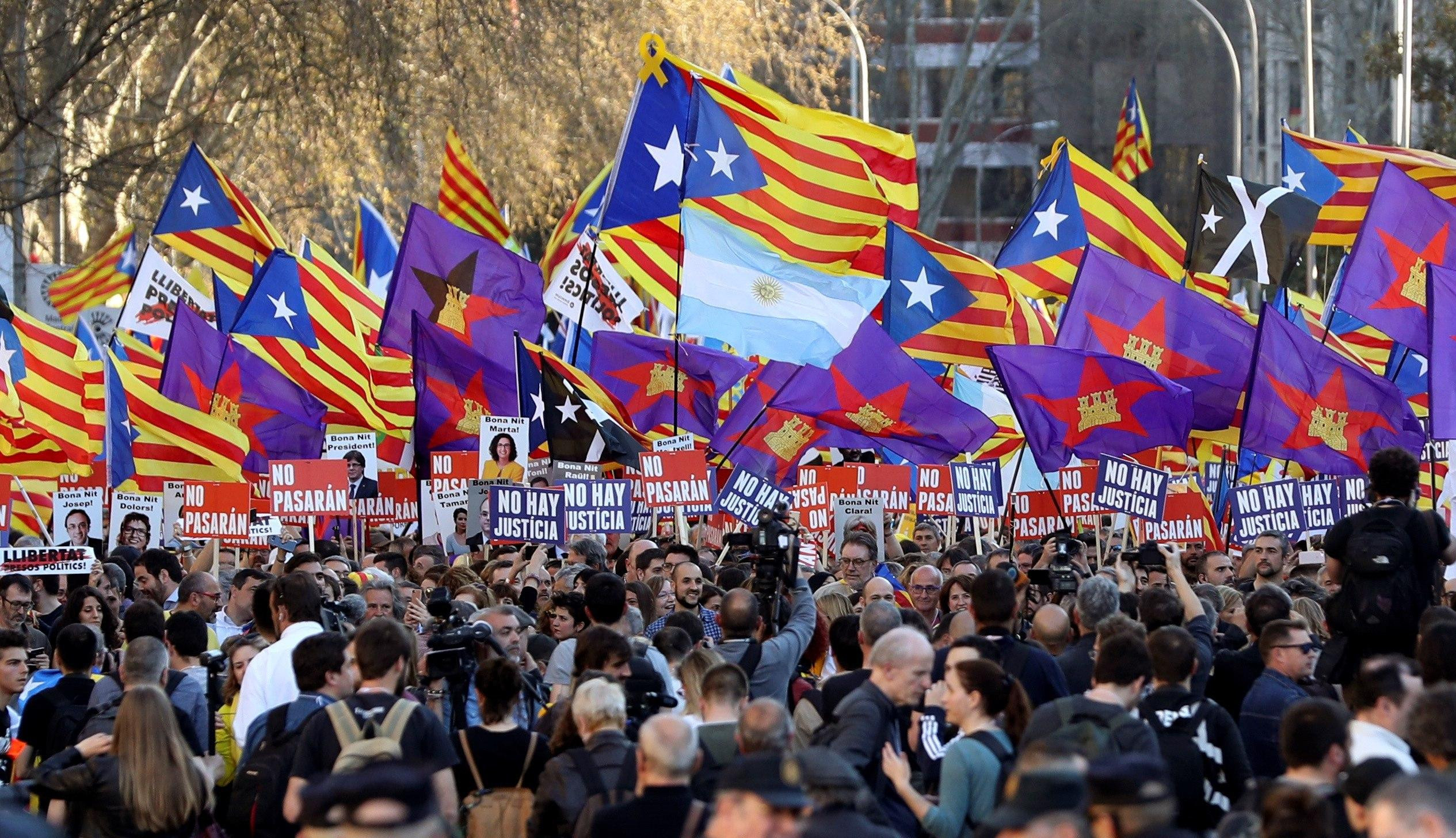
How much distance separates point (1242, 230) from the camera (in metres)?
18.0

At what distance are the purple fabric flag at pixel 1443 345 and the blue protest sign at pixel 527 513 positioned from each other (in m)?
5.50

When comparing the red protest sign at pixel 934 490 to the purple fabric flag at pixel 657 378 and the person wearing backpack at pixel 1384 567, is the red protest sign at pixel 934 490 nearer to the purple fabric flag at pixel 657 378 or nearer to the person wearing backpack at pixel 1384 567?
the purple fabric flag at pixel 657 378

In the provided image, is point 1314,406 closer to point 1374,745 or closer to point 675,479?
point 675,479

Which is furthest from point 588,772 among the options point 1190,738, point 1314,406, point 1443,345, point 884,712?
point 1314,406

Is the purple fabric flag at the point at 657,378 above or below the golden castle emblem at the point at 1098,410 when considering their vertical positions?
above

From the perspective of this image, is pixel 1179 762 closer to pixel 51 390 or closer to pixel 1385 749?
pixel 1385 749

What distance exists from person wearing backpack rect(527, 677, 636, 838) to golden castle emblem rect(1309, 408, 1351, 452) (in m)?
9.25

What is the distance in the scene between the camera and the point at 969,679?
6.63 m

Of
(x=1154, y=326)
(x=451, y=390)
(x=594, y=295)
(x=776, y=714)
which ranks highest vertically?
(x=594, y=295)

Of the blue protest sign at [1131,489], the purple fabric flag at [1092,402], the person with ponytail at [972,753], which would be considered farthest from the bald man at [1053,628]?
the purple fabric flag at [1092,402]

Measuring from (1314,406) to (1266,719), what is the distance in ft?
24.2

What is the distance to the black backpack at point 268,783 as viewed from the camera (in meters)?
7.02

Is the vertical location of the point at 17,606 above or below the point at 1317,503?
below

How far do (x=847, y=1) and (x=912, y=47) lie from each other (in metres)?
8.60
